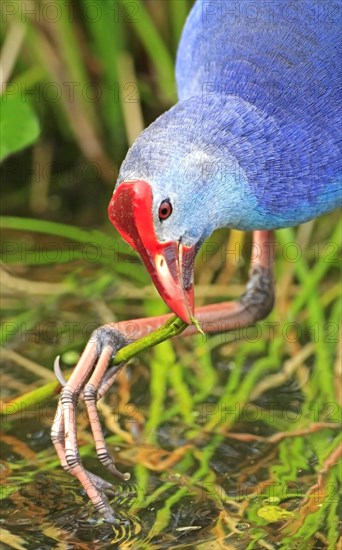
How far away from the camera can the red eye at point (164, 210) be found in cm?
231

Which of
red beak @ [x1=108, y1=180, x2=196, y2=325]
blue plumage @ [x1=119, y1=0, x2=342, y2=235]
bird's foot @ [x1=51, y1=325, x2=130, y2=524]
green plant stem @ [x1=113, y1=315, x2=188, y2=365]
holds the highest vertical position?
blue plumage @ [x1=119, y1=0, x2=342, y2=235]

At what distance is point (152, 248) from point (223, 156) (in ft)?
0.93

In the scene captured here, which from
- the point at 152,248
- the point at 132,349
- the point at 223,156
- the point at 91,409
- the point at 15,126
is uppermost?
the point at 15,126

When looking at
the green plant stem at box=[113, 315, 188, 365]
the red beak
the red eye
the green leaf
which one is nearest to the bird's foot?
the green plant stem at box=[113, 315, 188, 365]

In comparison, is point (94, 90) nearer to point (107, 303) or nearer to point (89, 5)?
point (89, 5)

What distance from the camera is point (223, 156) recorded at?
2.48 meters

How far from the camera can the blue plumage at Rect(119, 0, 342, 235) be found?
93.7 inches

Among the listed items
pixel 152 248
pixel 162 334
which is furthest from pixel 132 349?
pixel 152 248

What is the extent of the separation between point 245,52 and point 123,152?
181 centimetres

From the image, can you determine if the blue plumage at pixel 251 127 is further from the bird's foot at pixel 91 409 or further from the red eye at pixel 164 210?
the bird's foot at pixel 91 409

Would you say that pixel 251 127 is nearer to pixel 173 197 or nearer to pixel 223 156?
pixel 223 156

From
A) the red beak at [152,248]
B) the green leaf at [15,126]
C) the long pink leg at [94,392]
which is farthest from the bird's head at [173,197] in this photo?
the green leaf at [15,126]

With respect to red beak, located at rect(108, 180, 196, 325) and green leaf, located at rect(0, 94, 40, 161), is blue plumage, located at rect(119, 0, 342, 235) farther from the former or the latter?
green leaf, located at rect(0, 94, 40, 161)

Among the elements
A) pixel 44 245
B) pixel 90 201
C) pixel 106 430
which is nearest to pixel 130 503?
pixel 106 430
